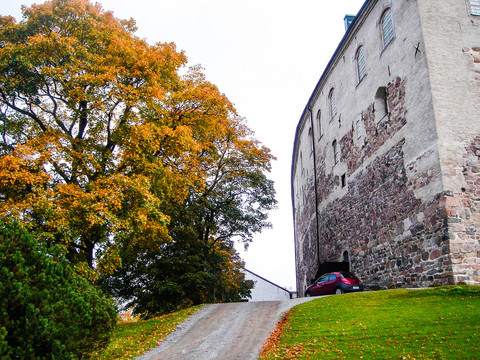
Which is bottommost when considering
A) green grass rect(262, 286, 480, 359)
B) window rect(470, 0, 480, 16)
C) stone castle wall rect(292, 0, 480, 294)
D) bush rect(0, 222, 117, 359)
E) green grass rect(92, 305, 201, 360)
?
green grass rect(92, 305, 201, 360)

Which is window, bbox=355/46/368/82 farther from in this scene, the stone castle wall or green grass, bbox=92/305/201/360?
green grass, bbox=92/305/201/360

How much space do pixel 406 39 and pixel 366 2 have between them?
414 centimetres

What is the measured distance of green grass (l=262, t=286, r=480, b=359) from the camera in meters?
7.76

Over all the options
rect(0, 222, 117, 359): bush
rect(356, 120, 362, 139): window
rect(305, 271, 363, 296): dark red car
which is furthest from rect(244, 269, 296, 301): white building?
rect(0, 222, 117, 359): bush

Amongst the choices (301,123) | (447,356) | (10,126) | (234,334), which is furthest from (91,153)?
(301,123)

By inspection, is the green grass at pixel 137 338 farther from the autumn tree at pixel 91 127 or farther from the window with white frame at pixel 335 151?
the window with white frame at pixel 335 151

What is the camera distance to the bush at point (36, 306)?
5.31m

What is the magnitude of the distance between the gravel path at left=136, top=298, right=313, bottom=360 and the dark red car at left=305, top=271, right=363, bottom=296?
302cm

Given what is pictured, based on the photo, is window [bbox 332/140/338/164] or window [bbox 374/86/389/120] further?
window [bbox 332/140/338/164]

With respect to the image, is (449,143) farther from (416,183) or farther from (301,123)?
(301,123)

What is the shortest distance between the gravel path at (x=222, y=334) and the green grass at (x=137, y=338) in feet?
0.99

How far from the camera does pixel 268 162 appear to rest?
25.3 m

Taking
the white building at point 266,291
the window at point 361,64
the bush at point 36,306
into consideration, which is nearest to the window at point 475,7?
the window at point 361,64

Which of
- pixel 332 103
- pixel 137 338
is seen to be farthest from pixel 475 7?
pixel 137 338
